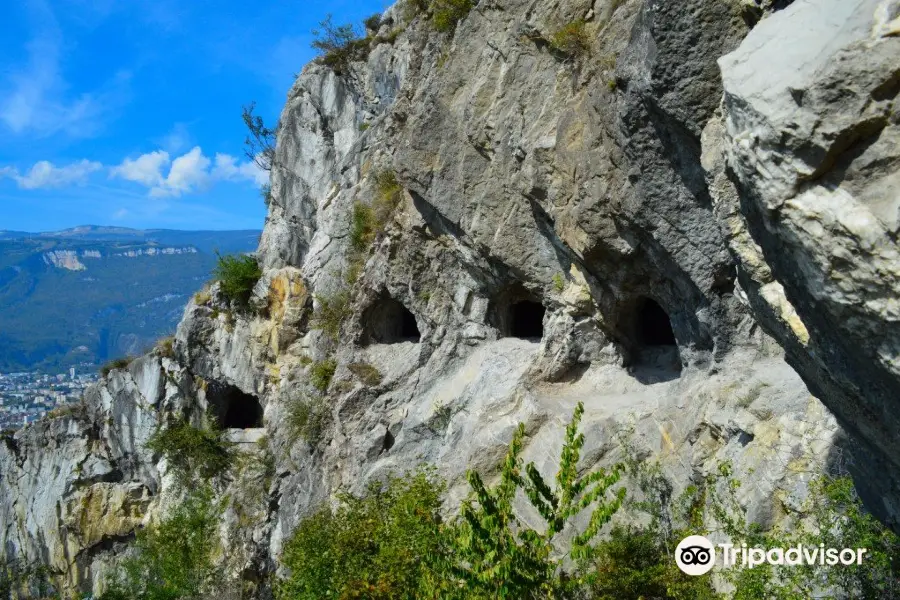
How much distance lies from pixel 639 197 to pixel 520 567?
6.82 meters

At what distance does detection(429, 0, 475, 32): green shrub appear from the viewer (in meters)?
16.2

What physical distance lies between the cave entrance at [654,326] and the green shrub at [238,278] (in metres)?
15.1

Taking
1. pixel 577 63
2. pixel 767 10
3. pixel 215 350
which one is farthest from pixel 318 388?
pixel 767 10

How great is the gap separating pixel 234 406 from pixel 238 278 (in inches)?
260

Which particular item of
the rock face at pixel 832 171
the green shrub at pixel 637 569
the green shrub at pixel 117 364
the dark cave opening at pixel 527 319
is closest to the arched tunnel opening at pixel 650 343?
the dark cave opening at pixel 527 319

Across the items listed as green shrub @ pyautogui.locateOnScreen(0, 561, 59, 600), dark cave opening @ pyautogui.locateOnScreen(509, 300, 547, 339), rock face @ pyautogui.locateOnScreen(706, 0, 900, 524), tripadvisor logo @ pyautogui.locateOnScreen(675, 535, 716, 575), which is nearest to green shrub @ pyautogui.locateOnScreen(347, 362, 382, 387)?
dark cave opening @ pyautogui.locateOnScreen(509, 300, 547, 339)

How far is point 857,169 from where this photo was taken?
14.3 feet

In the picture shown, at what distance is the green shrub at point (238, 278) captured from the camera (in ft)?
81.3

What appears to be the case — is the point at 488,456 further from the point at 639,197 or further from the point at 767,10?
the point at 767,10

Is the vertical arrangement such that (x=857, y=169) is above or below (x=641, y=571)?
above

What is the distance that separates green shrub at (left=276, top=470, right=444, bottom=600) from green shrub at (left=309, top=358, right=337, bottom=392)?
6144 mm

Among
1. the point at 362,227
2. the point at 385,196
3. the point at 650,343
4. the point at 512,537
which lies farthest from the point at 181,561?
the point at 512,537

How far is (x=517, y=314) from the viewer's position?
18344mm

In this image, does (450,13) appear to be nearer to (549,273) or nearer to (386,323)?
(549,273)
